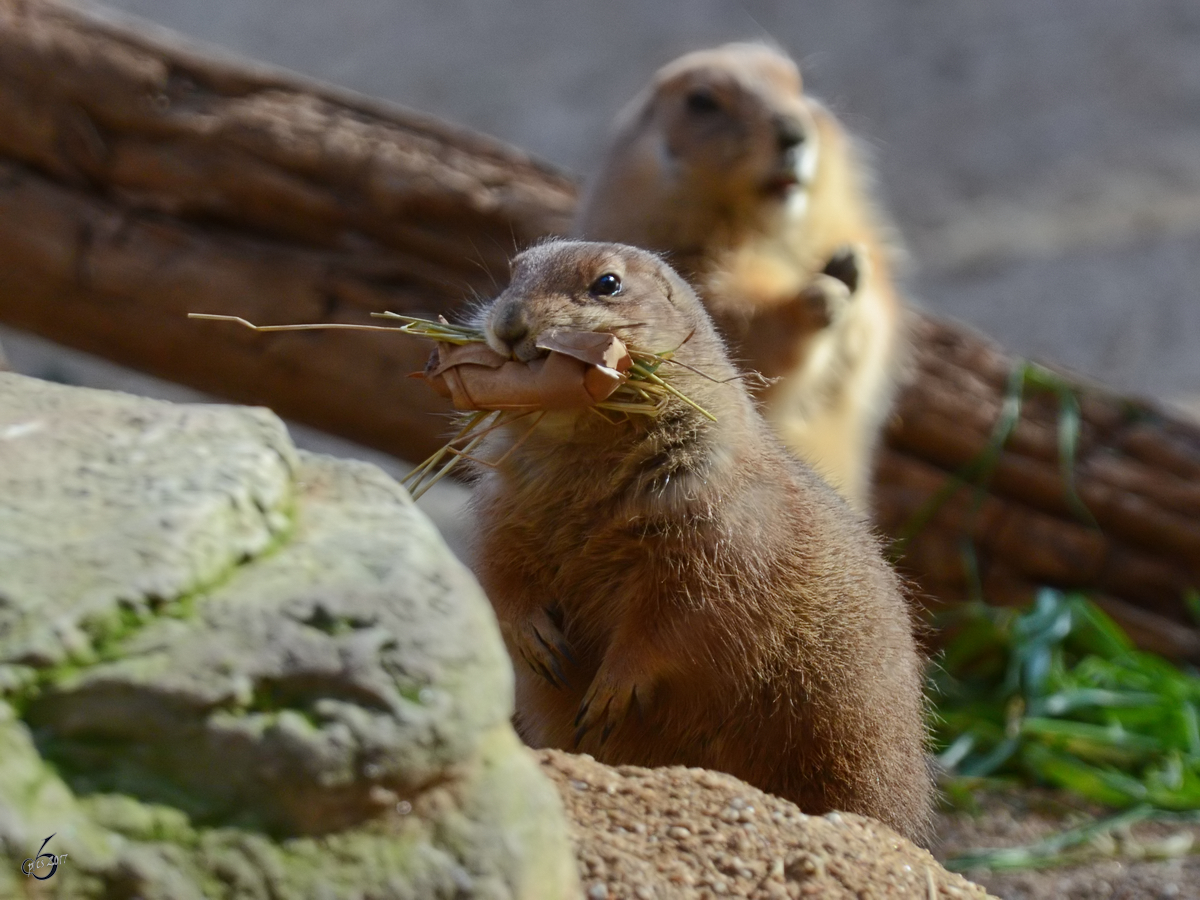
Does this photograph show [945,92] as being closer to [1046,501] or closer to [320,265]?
[1046,501]

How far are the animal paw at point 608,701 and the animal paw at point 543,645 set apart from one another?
169 millimetres

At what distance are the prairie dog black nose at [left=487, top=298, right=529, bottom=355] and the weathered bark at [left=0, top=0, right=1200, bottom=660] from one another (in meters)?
3.44

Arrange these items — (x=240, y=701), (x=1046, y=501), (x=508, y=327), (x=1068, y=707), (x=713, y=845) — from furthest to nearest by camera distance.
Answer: (x=1046, y=501) → (x=1068, y=707) → (x=508, y=327) → (x=713, y=845) → (x=240, y=701)

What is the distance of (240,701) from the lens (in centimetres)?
174

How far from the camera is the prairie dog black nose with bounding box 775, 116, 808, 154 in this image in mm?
6031

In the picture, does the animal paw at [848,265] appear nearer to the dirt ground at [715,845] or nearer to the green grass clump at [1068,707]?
the green grass clump at [1068,707]

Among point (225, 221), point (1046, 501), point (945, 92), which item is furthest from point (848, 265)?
point (945, 92)

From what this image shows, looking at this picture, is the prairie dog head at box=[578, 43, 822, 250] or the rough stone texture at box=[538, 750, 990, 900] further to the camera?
the prairie dog head at box=[578, 43, 822, 250]

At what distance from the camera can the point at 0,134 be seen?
653 centimetres

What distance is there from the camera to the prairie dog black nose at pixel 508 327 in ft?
10.4

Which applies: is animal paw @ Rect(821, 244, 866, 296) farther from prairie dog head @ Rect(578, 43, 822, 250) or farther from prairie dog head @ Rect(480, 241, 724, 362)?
prairie dog head @ Rect(480, 241, 724, 362)

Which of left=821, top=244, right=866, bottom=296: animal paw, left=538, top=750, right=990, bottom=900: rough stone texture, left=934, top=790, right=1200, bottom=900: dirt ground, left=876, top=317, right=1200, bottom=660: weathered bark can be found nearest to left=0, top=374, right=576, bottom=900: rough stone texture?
left=538, top=750, right=990, bottom=900: rough stone texture

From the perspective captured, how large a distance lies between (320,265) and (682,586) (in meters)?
3.98

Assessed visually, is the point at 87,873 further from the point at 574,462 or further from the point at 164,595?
the point at 574,462
